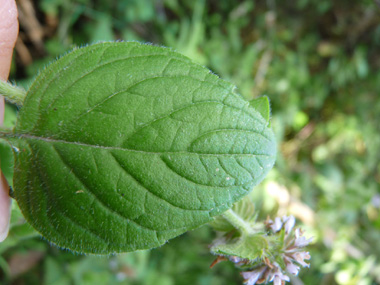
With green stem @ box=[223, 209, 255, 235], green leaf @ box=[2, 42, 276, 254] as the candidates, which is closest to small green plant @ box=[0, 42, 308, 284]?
green leaf @ box=[2, 42, 276, 254]

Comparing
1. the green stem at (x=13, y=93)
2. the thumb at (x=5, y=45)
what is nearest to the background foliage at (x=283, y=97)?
the thumb at (x=5, y=45)

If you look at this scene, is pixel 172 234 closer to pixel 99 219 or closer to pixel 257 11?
pixel 99 219

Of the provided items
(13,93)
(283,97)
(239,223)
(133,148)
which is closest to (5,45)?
(13,93)

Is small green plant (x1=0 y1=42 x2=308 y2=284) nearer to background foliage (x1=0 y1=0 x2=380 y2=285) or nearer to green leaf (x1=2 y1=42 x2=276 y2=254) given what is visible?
green leaf (x1=2 y1=42 x2=276 y2=254)

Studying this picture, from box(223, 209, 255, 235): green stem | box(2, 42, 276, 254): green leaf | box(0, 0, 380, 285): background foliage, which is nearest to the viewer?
box(2, 42, 276, 254): green leaf

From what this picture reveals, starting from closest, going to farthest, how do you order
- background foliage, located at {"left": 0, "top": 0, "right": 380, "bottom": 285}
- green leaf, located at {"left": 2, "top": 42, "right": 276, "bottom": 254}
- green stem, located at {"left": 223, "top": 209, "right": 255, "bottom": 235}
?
green leaf, located at {"left": 2, "top": 42, "right": 276, "bottom": 254} → green stem, located at {"left": 223, "top": 209, "right": 255, "bottom": 235} → background foliage, located at {"left": 0, "top": 0, "right": 380, "bottom": 285}

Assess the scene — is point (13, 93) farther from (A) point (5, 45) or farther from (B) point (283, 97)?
(B) point (283, 97)

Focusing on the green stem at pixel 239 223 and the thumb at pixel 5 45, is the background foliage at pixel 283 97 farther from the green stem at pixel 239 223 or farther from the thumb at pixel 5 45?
the green stem at pixel 239 223
